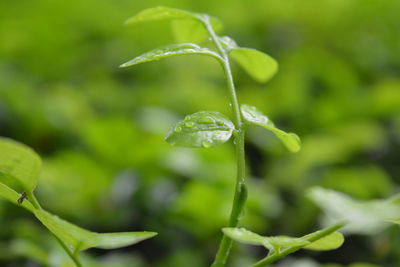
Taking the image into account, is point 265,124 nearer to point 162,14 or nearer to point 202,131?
point 202,131

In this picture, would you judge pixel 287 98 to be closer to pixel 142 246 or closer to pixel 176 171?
pixel 176 171

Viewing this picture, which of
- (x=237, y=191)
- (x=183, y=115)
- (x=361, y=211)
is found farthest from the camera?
(x=183, y=115)

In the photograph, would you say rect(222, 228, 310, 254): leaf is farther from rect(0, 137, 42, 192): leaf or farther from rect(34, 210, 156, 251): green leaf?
rect(0, 137, 42, 192): leaf

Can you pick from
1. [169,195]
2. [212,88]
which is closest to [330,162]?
[169,195]

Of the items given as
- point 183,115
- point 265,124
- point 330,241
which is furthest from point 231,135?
point 183,115

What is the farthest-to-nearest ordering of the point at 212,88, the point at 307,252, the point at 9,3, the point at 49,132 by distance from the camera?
the point at 9,3
the point at 212,88
the point at 49,132
the point at 307,252

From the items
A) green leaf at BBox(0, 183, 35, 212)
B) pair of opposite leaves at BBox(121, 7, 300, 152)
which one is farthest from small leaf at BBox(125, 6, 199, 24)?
green leaf at BBox(0, 183, 35, 212)
